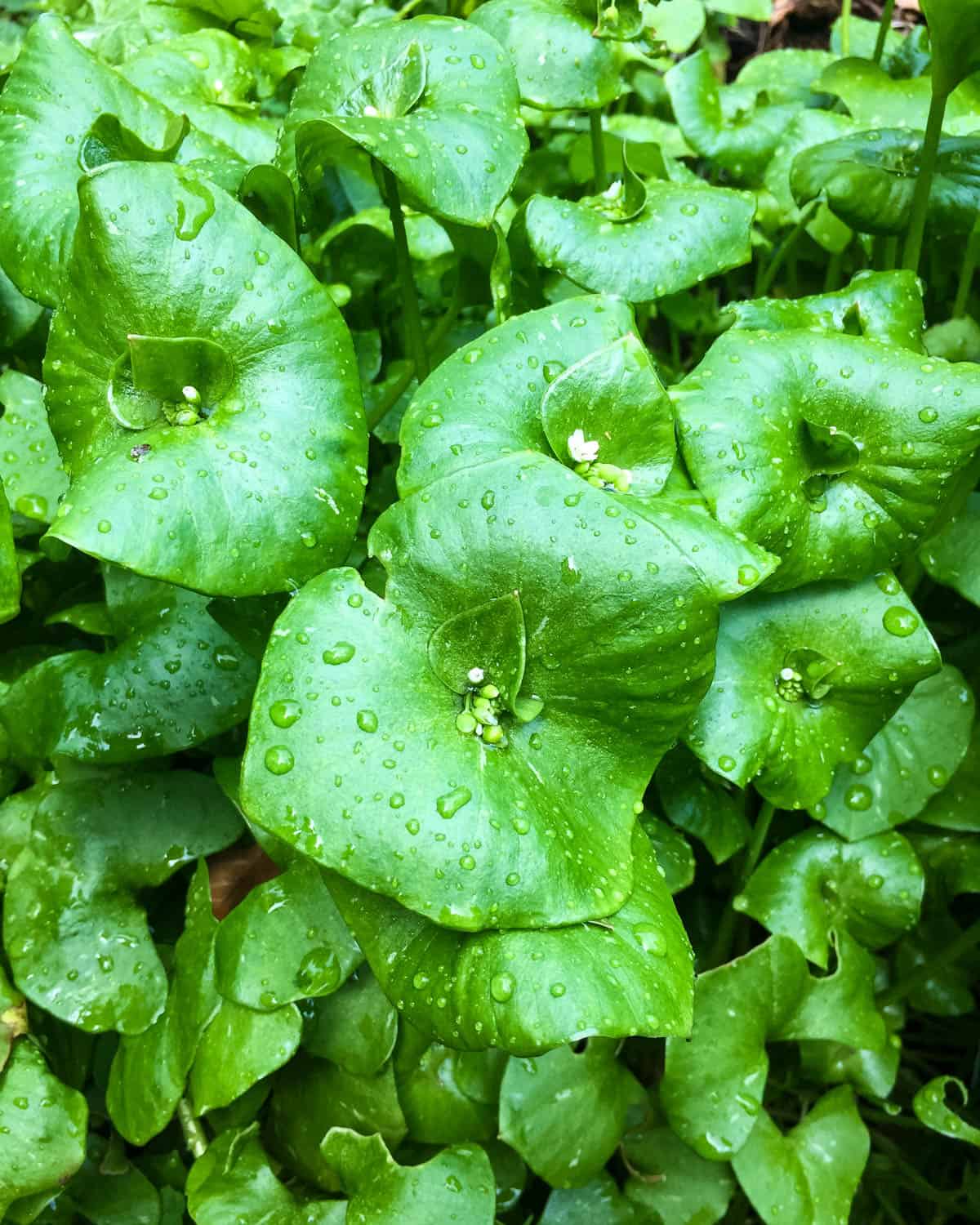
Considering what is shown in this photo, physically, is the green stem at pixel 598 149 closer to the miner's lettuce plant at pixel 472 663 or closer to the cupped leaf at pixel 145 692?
the miner's lettuce plant at pixel 472 663

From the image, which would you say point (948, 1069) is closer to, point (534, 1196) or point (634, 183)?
point (534, 1196)

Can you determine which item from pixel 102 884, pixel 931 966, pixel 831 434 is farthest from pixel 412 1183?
pixel 831 434

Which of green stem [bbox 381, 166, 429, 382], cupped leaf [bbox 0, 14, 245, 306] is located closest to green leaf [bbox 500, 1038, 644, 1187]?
green stem [bbox 381, 166, 429, 382]

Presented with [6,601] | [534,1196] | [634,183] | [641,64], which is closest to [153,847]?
[6,601]

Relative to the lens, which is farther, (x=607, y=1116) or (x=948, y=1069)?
(x=948, y=1069)

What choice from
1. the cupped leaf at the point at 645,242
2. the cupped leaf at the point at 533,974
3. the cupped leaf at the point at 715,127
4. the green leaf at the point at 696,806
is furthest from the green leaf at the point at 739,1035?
the cupped leaf at the point at 715,127

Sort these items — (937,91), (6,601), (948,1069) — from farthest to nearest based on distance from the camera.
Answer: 1. (948,1069)
2. (937,91)
3. (6,601)

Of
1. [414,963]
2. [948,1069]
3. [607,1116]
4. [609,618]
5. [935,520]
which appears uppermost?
[609,618]

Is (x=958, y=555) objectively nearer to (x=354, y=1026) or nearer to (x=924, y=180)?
(x=924, y=180)
